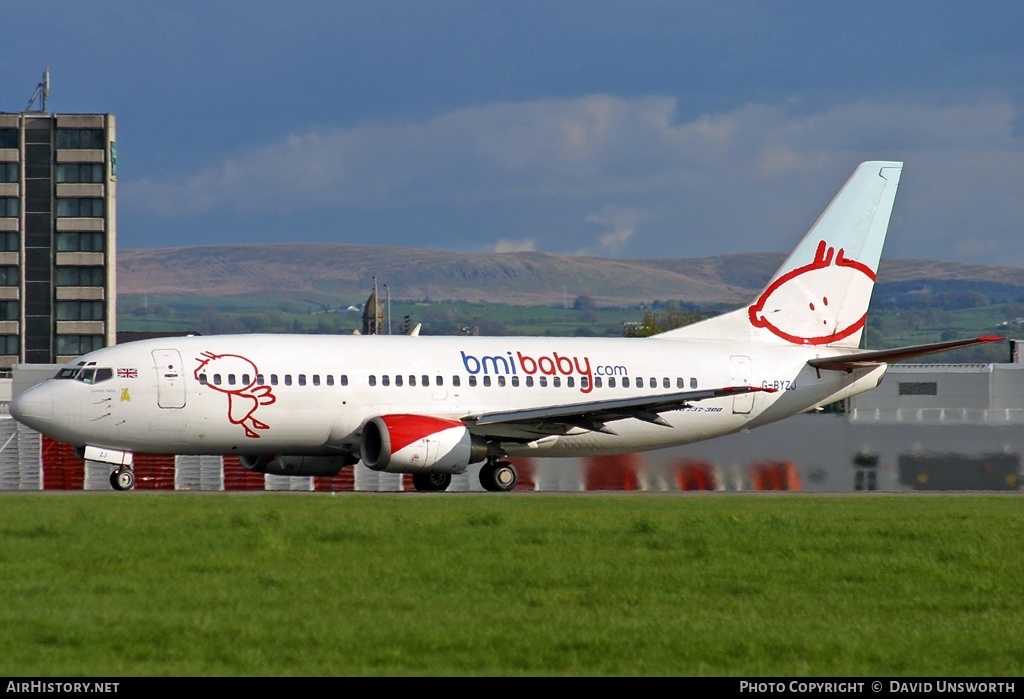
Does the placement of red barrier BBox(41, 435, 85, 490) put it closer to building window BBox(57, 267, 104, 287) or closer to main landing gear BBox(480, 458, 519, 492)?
main landing gear BBox(480, 458, 519, 492)

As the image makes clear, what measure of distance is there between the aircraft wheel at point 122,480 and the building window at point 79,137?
117 m

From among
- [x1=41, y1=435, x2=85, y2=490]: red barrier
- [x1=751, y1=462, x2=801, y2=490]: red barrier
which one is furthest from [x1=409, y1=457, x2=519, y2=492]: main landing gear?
[x1=41, y1=435, x2=85, y2=490]: red barrier

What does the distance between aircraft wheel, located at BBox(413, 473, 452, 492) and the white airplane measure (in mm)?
42

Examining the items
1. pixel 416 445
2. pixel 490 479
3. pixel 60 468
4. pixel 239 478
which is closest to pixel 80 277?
pixel 60 468

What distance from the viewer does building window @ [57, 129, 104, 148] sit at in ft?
468

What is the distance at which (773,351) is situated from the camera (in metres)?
38.8

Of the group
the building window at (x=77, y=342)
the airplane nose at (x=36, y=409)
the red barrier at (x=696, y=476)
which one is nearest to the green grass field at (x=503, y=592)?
the airplane nose at (x=36, y=409)

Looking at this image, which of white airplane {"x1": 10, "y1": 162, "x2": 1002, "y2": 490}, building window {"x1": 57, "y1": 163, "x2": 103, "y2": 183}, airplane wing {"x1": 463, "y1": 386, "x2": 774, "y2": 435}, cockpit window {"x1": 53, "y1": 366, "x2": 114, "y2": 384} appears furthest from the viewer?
building window {"x1": 57, "y1": 163, "x2": 103, "y2": 183}

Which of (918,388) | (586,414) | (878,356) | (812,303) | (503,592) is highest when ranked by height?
(812,303)

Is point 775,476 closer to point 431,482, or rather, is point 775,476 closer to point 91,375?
point 431,482

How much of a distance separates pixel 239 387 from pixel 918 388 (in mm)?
21171

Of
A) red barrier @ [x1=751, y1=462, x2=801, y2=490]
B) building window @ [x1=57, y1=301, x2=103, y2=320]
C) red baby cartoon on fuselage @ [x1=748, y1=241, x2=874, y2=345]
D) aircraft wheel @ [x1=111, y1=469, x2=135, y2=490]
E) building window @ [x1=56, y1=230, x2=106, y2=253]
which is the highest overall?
building window @ [x1=56, y1=230, x2=106, y2=253]

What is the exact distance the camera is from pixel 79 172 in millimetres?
143750

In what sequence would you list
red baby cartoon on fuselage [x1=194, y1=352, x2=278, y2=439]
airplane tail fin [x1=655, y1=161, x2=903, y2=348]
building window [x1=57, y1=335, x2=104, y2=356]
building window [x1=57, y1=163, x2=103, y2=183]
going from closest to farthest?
red baby cartoon on fuselage [x1=194, y1=352, x2=278, y2=439] < airplane tail fin [x1=655, y1=161, x2=903, y2=348] < building window [x1=57, y1=163, x2=103, y2=183] < building window [x1=57, y1=335, x2=104, y2=356]
